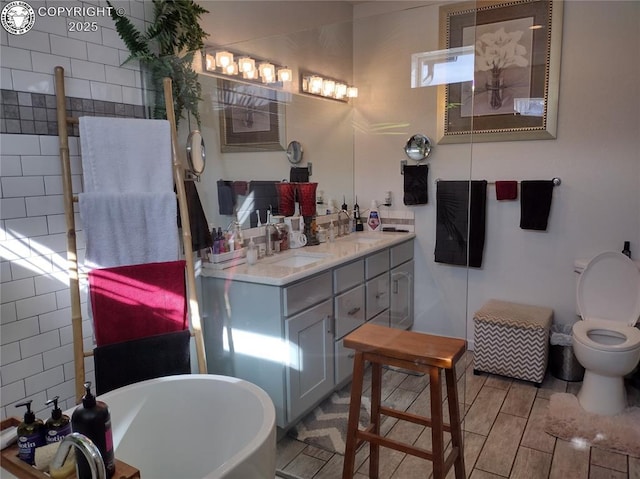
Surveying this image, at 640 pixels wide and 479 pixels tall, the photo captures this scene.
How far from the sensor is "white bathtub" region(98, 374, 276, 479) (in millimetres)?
1681

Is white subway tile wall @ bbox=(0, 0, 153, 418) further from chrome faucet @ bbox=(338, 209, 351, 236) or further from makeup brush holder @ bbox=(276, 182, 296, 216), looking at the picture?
chrome faucet @ bbox=(338, 209, 351, 236)

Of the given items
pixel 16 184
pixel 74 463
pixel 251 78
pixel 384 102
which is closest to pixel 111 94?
pixel 16 184

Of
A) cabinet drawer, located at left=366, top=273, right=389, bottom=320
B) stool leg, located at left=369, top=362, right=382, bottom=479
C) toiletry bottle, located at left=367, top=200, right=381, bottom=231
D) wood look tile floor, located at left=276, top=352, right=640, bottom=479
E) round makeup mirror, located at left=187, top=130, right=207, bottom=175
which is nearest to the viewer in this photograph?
stool leg, located at left=369, top=362, right=382, bottom=479

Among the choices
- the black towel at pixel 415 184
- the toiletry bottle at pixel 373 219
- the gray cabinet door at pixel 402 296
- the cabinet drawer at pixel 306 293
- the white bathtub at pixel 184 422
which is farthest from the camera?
the toiletry bottle at pixel 373 219

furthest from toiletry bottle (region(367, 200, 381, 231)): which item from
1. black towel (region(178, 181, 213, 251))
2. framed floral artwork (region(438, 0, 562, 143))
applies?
black towel (region(178, 181, 213, 251))

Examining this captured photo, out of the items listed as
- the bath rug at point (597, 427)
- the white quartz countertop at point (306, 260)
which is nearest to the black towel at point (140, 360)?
the white quartz countertop at point (306, 260)

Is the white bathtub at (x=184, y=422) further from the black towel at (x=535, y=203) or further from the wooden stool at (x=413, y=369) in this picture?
the black towel at (x=535, y=203)

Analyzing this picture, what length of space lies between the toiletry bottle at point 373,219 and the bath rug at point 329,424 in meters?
1.30

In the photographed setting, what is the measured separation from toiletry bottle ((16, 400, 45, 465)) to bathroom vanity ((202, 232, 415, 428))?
1273 millimetres

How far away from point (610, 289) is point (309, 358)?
1.89 meters

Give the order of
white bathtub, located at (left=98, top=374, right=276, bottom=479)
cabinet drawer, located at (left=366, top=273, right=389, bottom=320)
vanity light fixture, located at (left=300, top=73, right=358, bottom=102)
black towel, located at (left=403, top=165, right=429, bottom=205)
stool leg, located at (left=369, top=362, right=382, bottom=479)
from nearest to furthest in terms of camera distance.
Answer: white bathtub, located at (left=98, top=374, right=276, bottom=479)
stool leg, located at (left=369, top=362, right=382, bottom=479)
cabinet drawer, located at (left=366, top=273, right=389, bottom=320)
vanity light fixture, located at (left=300, top=73, right=358, bottom=102)
black towel, located at (left=403, top=165, right=429, bottom=205)

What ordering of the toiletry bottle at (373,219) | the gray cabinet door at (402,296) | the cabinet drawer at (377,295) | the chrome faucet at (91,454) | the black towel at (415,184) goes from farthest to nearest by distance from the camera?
the toiletry bottle at (373,219)
the black towel at (415,184)
the gray cabinet door at (402,296)
the cabinet drawer at (377,295)
the chrome faucet at (91,454)

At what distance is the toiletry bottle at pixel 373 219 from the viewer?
3.59m

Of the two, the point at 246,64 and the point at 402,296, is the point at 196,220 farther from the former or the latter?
the point at 402,296
